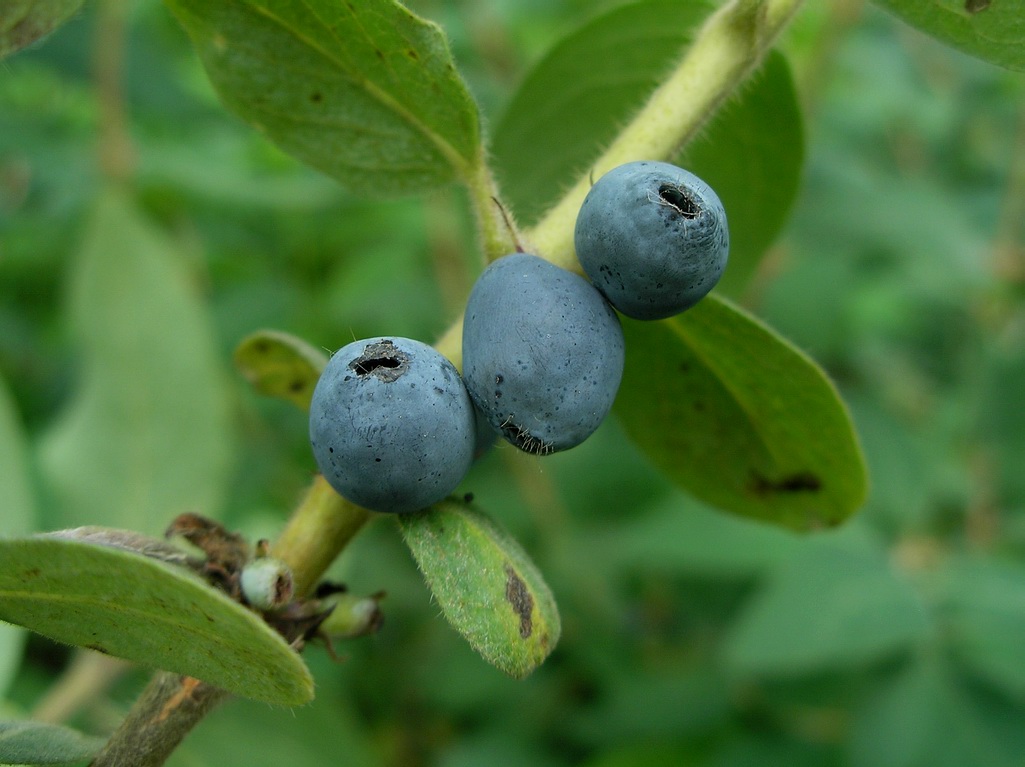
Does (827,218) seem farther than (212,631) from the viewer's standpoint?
Yes

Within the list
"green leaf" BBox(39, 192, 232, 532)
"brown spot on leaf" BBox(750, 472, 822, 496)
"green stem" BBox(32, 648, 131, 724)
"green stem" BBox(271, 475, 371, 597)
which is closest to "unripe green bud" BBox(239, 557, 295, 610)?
"green stem" BBox(271, 475, 371, 597)

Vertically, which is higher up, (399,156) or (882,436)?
(399,156)

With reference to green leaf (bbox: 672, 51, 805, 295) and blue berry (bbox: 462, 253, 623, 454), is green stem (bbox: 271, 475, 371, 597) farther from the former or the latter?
green leaf (bbox: 672, 51, 805, 295)

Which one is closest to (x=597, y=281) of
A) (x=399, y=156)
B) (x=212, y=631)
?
(x=399, y=156)

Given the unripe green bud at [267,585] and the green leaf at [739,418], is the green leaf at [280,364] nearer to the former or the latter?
the unripe green bud at [267,585]

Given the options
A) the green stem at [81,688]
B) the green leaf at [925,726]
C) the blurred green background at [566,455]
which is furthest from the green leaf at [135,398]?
the green leaf at [925,726]

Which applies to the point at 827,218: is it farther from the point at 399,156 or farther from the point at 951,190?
the point at 399,156
